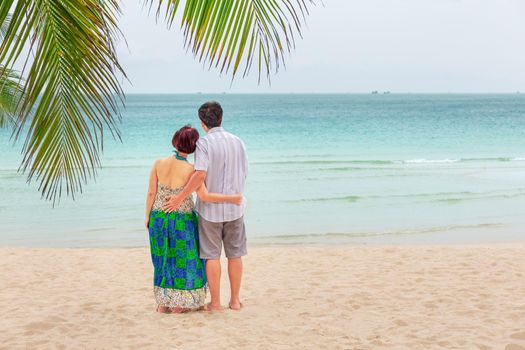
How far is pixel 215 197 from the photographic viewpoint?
4.46 metres

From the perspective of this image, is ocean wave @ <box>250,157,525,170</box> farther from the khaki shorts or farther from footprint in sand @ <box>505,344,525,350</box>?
footprint in sand @ <box>505,344,525,350</box>

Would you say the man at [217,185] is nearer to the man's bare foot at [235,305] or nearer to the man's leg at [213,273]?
the man's leg at [213,273]

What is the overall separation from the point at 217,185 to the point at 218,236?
16.0 inches

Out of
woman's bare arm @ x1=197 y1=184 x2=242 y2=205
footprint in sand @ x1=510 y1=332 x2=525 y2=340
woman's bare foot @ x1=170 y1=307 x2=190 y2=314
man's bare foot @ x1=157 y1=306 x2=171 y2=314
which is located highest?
woman's bare arm @ x1=197 y1=184 x2=242 y2=205

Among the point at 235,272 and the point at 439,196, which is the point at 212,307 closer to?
the point at 235,272

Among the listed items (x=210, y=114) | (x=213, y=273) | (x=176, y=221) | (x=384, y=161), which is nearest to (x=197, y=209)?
(x=176, y=221)

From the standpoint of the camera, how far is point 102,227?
430 inches

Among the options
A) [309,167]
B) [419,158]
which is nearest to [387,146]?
[419,158]

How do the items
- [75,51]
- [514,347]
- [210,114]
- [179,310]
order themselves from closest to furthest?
[75,51] < [514,347] < [210,114] < [179,310]

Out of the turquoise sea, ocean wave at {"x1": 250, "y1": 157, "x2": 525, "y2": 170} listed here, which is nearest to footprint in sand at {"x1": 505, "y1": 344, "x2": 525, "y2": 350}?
the turquoise sea

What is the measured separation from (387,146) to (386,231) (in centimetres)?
2076

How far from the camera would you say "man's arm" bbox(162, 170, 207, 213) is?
4.41 meters

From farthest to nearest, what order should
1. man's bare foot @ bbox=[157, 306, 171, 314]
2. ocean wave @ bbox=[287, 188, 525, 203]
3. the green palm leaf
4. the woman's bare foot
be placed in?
ocean wave @ bbox=[287, 188, 525, 203]
man's bare foot @ bbox=[157, 306, 171, 314]
the woman's bare foot
the green palm leaf

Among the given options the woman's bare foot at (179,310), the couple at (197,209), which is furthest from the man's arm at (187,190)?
the woman's bare foot at (179,310)
